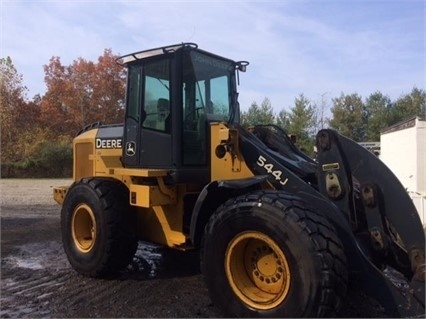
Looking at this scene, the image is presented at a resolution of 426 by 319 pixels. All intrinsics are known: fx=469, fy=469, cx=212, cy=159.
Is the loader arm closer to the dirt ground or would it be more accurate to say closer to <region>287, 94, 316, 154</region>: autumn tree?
the dirt ground

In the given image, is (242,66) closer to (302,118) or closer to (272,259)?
(272,259)

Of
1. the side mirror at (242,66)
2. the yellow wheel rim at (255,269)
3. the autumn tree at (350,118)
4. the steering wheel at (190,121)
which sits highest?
the autumn tree at (350,118)

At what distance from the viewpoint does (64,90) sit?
42188mm

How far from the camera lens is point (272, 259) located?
4.30m

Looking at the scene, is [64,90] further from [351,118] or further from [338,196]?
[338,196]

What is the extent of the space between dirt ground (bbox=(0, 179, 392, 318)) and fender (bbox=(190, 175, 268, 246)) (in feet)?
2.56

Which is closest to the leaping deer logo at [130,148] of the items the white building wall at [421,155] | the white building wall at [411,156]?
the white building wall at [411,156]

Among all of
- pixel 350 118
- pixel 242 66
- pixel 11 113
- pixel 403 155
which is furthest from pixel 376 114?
pixel 242 66

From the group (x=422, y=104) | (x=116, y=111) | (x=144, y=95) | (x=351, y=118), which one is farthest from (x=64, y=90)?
(x=144, y=95)

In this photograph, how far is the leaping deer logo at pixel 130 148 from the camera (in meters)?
6.19

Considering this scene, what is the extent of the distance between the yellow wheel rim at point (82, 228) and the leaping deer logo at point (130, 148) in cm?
99

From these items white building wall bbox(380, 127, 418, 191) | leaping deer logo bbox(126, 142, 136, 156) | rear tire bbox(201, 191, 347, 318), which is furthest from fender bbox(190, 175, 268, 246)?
white building wall bbox(380, 127, 418, 191)

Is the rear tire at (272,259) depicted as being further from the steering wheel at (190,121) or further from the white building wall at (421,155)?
the white building wall at (421,155)

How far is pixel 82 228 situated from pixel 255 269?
316 centimetres
